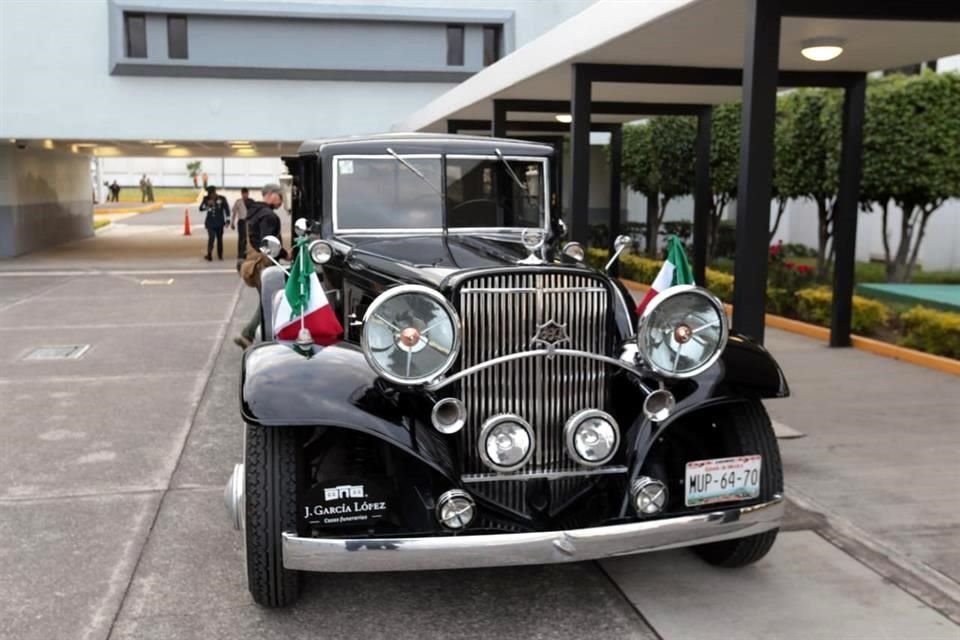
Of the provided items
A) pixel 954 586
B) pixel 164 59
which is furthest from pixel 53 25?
pixel 954 586

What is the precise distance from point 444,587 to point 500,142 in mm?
2634

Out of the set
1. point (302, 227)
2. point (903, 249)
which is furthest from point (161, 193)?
point (302, 227)

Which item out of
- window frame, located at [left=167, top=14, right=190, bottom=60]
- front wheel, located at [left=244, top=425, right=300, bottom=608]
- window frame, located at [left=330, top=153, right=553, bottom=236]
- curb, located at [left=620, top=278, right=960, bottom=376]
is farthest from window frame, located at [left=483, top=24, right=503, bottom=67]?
front wheel, located at [left=244, top=425, right=300, bottom=608]

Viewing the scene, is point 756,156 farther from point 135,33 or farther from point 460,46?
point 135,33

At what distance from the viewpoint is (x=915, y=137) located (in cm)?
1006

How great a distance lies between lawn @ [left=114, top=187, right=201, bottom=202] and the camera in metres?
57.5

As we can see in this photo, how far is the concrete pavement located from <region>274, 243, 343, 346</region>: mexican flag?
1018 millimetres

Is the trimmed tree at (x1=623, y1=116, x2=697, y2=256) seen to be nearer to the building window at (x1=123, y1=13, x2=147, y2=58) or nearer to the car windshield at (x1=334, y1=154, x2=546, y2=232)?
the building window at (x1=123, y1=13, x2=147, y2=58)

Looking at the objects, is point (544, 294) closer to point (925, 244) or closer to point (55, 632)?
point (55, 632)

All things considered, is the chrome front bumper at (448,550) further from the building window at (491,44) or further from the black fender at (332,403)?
the building window at (491,44)

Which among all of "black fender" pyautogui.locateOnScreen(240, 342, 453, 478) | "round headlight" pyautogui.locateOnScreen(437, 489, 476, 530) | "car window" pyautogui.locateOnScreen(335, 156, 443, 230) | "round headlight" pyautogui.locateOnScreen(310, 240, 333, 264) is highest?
"car window" pyautogui.locateOnScreen(335, 156, 443, 230)

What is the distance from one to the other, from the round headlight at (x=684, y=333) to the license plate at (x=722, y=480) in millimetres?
356

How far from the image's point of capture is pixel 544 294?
3424mm

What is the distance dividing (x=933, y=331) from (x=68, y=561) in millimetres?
7171
